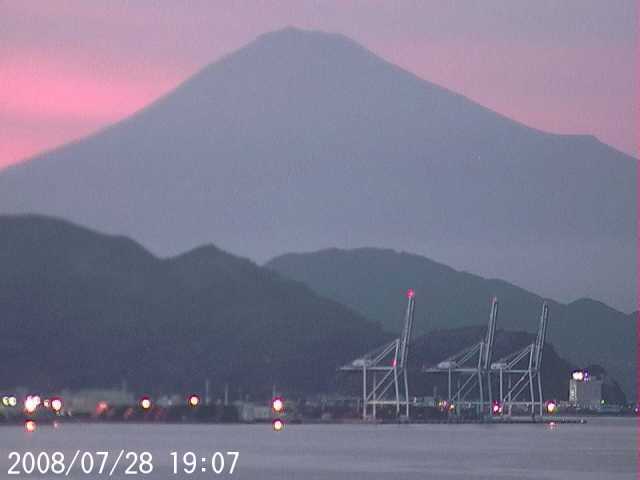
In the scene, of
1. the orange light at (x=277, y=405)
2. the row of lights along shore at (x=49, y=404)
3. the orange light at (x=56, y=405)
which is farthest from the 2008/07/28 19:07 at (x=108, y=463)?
the orange light at (x=277, y=405)

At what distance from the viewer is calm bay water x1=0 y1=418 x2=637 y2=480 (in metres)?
64.1

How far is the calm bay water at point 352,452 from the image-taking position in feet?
210

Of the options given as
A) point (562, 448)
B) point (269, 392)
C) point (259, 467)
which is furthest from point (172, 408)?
point (259, 467)

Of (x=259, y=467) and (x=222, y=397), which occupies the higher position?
(x=222, y=397)

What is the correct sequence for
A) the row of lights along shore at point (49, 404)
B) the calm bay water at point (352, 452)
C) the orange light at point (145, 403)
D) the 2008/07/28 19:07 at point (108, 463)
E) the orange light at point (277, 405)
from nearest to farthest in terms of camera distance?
the 2008/07/28 19:07 at point (108, 463)
the calm bay water at point (352, 452)
the row of lights along shore at point (49, 404)
the orange light at point (145, 403)
the orange light at point (277, 405)

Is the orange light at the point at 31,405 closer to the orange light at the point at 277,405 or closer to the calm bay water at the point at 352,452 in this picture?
the calm bay water at the point at 352,452

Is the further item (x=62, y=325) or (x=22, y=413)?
(x=62, y=325)

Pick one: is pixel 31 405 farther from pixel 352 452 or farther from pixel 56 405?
pixel 352 452

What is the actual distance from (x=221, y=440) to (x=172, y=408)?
47.4 metres

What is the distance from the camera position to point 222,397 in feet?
560

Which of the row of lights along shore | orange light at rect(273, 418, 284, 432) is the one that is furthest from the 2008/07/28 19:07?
orange light at rect(273, 418, 284, 432)

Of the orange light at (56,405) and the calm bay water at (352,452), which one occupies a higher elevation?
the orange light at (56,405)

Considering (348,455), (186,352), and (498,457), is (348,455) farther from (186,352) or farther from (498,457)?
(186,352)

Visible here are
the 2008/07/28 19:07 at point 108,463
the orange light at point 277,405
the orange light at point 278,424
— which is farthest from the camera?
the orange light at point 277,405
